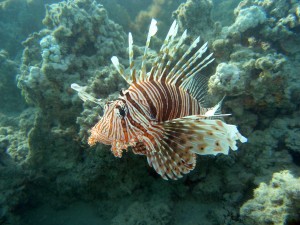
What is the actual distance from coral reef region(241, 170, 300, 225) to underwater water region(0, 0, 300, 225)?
1 cm

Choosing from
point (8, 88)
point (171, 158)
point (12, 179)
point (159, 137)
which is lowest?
point (171, 158)

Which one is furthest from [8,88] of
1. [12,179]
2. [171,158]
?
[171,158]

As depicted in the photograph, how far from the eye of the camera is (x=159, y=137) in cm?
237

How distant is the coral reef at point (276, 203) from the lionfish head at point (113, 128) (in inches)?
77.9

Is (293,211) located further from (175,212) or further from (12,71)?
(12,71)

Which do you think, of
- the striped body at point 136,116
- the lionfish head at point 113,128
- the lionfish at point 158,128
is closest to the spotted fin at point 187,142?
the lionfish at point 158,128

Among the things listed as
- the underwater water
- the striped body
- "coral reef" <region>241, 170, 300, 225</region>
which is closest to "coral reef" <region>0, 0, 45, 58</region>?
the underwater water

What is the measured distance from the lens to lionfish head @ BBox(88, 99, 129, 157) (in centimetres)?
222

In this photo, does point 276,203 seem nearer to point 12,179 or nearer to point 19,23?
point 12,179

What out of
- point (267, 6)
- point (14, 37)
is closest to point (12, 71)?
point (14, 37)

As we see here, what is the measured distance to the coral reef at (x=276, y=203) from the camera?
2.69 m

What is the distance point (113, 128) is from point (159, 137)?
47 cm

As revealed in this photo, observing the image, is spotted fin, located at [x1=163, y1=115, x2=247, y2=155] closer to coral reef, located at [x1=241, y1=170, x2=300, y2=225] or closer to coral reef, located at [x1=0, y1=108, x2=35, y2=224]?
coral reef, located at [x1=241, y1=170, x2=300, y2=225]

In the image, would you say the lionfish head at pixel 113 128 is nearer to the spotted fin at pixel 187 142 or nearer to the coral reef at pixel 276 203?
the spotted fin at pixel 187 142
